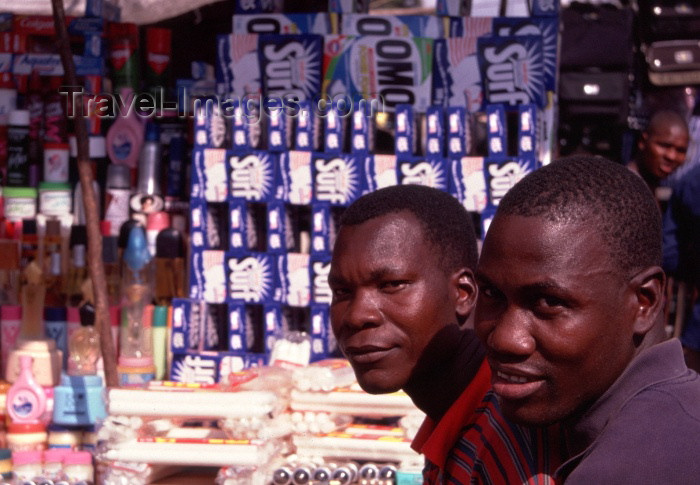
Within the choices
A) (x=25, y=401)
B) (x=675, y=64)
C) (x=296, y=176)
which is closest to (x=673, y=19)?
(x=675, y=64)

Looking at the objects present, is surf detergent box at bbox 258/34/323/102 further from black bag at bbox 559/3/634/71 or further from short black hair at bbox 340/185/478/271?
short black hair at bbox 340/185/478/271

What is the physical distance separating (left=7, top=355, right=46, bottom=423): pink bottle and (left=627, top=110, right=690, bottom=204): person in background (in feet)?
10.3

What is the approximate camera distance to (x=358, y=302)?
2109 mm

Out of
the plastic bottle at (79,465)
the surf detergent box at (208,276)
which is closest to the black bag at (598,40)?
the surf detergent box at (208,276)

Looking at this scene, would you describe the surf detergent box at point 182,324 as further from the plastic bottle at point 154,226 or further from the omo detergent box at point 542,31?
the omo detergent box at point 542,31

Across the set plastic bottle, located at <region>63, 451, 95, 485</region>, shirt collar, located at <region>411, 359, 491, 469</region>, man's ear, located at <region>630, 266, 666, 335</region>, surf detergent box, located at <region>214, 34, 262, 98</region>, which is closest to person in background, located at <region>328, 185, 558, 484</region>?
shirt collar, located at <region>411, 359, 491, 469</region>

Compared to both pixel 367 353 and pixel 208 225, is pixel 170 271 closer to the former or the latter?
pixel 208 225

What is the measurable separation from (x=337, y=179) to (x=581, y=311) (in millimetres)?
3168

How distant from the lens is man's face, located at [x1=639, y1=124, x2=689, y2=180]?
4.97 meters

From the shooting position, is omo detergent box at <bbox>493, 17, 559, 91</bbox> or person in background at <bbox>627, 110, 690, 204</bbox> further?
person in background at <bbox>627, 110, 690, 204</bbox>

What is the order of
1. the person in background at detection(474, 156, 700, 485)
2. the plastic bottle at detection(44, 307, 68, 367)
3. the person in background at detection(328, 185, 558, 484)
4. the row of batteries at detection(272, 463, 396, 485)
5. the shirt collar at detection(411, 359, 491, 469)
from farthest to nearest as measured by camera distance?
the plastic bottle at detection(44, 307, 68, 367)
the row of batteries at detection(272, 463, 396, 485)
the person in background at detection(328, 185, 558, 484)
the shirt collar at detection(411, 359, 491, 469)
the person in background at detection(474, 156, 700, 485)

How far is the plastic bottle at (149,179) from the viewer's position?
500cm

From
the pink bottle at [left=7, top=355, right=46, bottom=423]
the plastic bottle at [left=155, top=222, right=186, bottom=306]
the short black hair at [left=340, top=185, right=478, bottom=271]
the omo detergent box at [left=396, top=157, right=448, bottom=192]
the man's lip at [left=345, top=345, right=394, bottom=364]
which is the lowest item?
A: the pink bottle at [left=7, top=355, right=46, bottom=423]

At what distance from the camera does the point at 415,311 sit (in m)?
2.10
